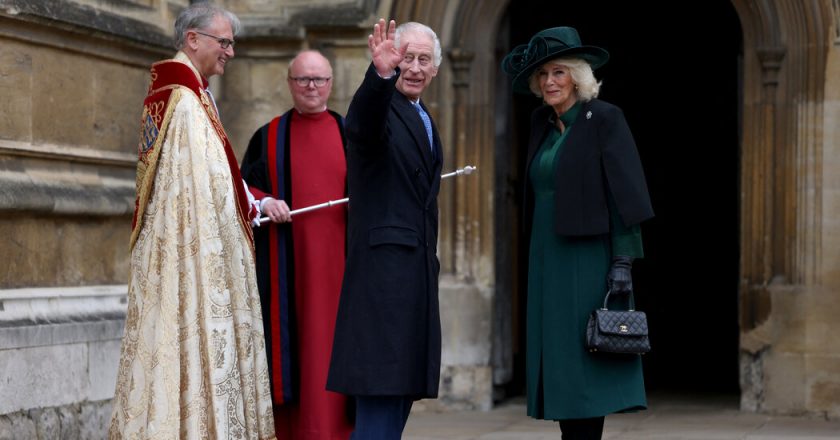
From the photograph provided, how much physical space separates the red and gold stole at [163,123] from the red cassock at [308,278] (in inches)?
21.5

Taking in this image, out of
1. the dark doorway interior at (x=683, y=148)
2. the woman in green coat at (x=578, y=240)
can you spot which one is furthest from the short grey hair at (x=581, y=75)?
the dark doorway interior at (x=683, y=148)

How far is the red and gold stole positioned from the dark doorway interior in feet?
27.0

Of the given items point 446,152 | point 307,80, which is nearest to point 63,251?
point 307,80

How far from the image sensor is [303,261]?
245 inches

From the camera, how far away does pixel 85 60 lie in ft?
24.4

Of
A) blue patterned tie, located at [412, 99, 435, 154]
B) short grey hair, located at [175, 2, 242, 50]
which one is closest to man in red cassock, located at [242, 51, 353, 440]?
short grey hair, located at [175, 2, 242, 50]

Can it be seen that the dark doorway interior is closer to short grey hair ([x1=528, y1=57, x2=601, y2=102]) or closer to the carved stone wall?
the carved stone wall

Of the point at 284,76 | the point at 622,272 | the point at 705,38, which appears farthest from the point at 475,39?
the point at 705,38

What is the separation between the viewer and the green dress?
16.5 feet

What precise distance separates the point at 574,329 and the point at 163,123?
1.63 m

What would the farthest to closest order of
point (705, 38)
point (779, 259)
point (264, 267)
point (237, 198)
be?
point (705, 38) < point (779, 259) < point (264, 267) < point (237, 198)

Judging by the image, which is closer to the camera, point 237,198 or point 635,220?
point 635,220

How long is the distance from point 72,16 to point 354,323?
9.75ft

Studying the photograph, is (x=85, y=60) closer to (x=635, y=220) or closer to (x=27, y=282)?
(x=27, y=282)
